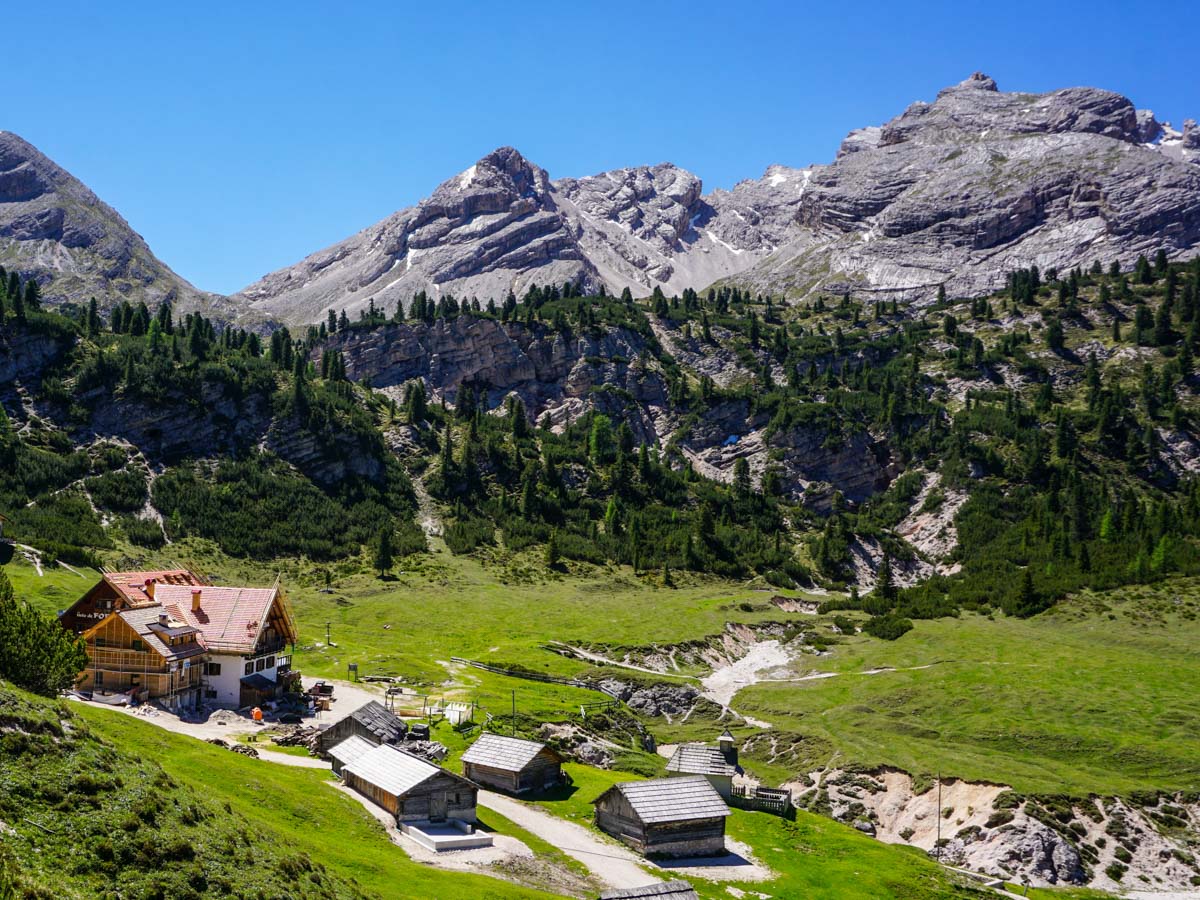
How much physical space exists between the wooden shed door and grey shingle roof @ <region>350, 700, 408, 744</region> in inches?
483

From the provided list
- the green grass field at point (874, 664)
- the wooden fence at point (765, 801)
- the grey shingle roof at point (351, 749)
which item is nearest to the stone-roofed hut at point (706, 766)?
the wooden fence at point (765, 801)

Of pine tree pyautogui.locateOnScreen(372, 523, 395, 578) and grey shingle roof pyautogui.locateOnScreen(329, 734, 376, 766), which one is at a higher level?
grey shingle roof pyautogui.locateOnScreen(329, 734, 376, 766)

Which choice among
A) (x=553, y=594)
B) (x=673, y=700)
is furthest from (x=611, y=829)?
(x=553, y=594)

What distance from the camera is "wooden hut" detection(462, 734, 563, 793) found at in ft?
232

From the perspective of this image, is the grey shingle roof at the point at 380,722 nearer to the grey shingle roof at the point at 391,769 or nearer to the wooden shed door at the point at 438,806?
the grey shingle roof at the point at 391,769

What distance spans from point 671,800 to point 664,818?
6.29ft

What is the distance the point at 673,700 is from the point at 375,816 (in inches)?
2469

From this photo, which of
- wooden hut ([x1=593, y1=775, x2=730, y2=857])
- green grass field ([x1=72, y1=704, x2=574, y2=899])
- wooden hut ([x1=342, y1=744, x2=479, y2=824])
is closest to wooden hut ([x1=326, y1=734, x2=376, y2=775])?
green grass field ([x1=72, y1=704, x2=574, y2=899])

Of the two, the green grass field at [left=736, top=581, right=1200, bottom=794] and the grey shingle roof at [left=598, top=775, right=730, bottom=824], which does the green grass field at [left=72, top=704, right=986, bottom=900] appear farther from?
the green grass field at [left=736, top=581, right=1200, bottom=794]

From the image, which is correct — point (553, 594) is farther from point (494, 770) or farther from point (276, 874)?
point (276, 874)

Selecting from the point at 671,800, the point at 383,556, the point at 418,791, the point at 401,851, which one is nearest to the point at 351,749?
the point at 418,791

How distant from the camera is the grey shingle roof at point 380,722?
7094 cm

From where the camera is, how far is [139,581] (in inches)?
3533

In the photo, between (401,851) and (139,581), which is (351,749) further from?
(139,581)
